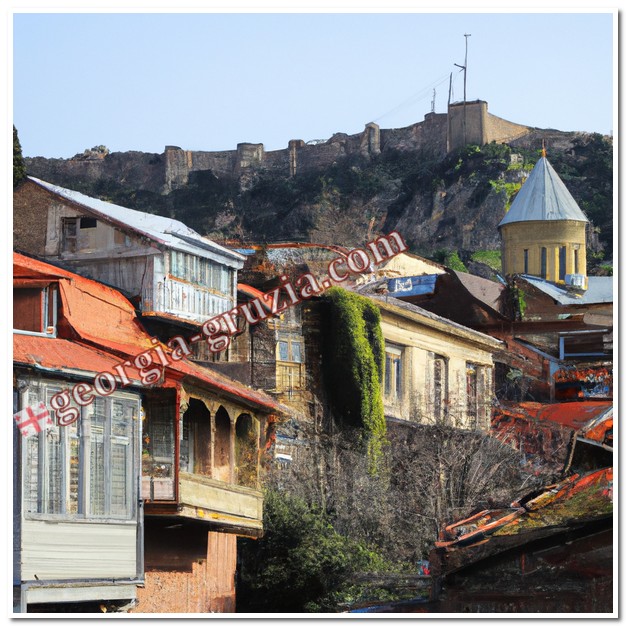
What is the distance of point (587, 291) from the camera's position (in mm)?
16781

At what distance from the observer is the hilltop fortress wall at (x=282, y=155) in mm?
21009

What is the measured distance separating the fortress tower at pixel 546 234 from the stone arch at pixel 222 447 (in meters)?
4.94

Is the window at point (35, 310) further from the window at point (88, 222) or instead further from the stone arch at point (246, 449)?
the stone arch at point (246, 449)

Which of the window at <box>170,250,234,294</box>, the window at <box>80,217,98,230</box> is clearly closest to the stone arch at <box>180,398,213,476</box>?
the window at <box>170,250,234,294</box>

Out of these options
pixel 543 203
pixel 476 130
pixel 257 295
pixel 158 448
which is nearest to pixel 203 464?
pixel 158 448

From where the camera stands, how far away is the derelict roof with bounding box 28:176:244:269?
1559 cm

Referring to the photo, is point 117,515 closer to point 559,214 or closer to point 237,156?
point 559,214

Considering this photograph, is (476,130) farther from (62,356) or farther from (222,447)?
(62,356)

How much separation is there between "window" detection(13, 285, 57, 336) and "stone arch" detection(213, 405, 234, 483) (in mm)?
2113

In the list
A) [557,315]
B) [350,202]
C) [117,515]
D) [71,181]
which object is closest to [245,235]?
[71,181]

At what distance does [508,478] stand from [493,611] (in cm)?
514

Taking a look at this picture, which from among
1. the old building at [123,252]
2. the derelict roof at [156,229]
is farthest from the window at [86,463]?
the derelict roof at [156,229]

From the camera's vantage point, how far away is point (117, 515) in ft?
39.6

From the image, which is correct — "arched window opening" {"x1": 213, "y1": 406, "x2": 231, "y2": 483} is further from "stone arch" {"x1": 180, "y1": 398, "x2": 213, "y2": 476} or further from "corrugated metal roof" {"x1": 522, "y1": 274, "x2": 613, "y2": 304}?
"corrugated metal roof" {"x1": 522, "y1": 274, "x2": 613, "y2": 304}
